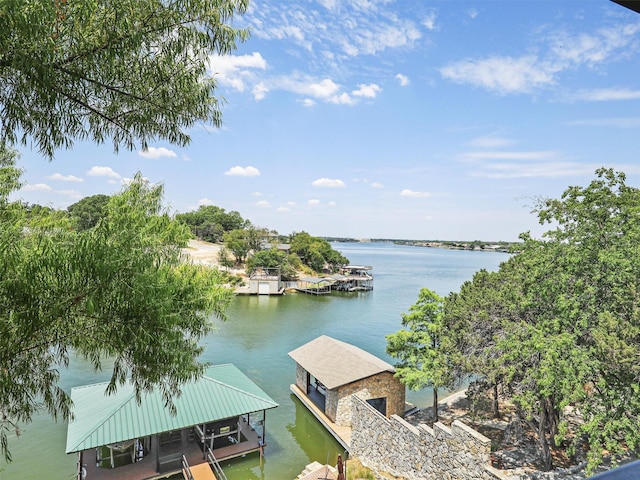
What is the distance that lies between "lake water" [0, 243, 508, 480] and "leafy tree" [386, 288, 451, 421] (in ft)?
8.64

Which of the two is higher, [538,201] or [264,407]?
[538,201]

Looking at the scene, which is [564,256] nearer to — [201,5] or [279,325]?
[201,5]

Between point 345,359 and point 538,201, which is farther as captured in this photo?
point 345,359

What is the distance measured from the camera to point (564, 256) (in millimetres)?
7465

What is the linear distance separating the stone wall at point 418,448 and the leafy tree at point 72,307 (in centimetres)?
476

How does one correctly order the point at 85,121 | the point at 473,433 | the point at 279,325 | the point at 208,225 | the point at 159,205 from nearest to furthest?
the point at 85,121 → the point at 159,205 → the point at 473,433 → the point at 279,325 → the point at 208,225

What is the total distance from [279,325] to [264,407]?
43.5 feet

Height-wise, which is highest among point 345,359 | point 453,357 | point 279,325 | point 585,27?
point 585,27

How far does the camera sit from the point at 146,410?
8.31 m

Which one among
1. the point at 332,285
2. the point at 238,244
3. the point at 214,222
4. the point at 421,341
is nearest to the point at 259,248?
the point at 238,244

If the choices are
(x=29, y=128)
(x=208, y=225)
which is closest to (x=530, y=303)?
(x=29, y=128)

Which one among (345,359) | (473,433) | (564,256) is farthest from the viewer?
(345,359)

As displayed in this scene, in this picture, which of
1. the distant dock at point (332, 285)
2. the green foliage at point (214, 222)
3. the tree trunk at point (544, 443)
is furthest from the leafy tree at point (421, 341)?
the green foliage at point (214, 222)

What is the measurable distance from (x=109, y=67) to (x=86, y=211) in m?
2.82
